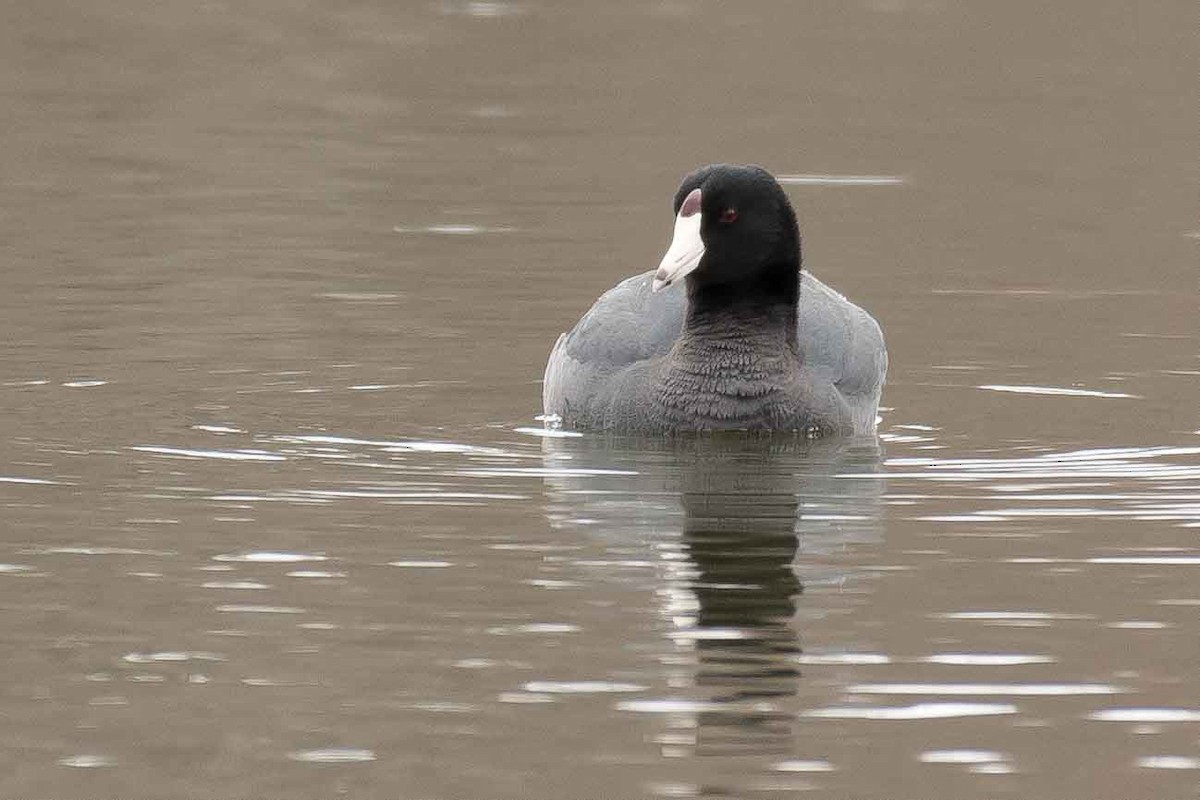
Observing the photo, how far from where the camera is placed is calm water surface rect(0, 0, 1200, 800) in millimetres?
7531

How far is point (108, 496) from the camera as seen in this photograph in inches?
419

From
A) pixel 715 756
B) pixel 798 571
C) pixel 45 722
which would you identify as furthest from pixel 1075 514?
pixel 45 722

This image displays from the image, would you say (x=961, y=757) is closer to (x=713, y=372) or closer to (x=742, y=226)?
(x=713, y=372)

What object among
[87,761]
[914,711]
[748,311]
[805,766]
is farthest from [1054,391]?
[87,761]

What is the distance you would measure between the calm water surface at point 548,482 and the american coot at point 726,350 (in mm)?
194

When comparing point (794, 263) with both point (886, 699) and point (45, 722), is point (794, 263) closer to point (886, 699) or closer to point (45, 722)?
point (886, 699)

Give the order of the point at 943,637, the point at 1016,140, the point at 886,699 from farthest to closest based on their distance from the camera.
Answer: the point at 1016,140
the point at 943,637
the point at 886,699

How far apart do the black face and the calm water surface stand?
2.62 ft

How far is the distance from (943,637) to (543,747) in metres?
1.71

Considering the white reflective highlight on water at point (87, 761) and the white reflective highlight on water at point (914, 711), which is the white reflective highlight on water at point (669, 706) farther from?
the white reflective highlight on water at point (87, 761)

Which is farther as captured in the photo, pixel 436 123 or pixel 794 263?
pixel 436 123

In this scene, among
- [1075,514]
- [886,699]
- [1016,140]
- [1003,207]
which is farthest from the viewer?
[1016,140]

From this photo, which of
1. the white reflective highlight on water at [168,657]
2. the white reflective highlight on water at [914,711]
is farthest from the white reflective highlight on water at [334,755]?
the white reflective highlight on water at [914,711]

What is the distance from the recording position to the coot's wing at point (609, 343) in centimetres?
1238
